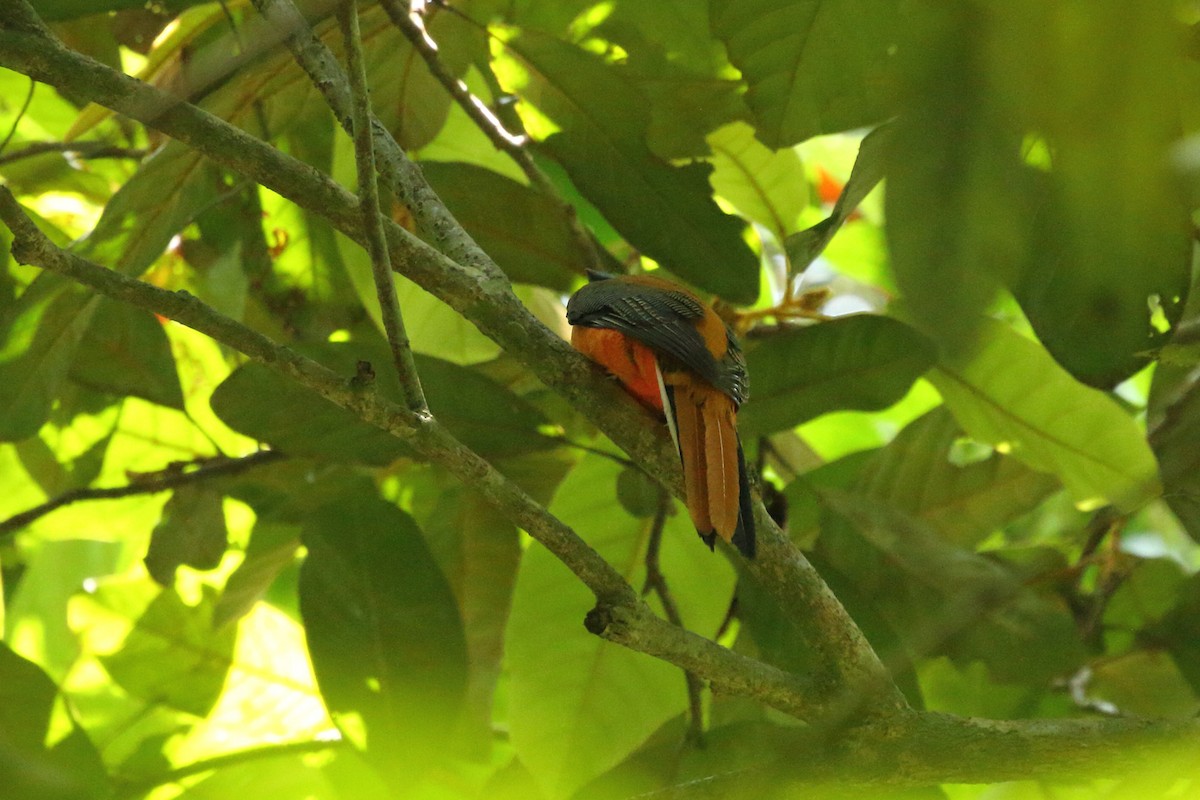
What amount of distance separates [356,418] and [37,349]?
54 cm

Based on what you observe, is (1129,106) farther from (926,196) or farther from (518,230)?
(518,230)

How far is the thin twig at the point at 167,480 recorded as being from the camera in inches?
87.1

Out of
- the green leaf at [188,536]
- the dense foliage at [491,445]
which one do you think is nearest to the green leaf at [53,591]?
the dense foliage at [491,445]

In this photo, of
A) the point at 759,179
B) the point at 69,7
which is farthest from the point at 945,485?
the point at 69,7

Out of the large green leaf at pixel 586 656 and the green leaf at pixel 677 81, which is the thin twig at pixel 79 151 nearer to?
the green leaf at pixel 677 81

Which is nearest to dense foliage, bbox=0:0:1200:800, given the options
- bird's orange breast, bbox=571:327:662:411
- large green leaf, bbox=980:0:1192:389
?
bird's orange breast, bbox=571:327:662:411

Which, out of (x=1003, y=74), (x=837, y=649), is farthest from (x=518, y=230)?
(x=1003, y=74)

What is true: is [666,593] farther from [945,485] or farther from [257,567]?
[257,567]

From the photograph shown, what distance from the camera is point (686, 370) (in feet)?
6.10

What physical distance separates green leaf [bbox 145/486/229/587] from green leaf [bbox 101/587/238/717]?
0.17m

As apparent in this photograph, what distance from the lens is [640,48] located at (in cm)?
203

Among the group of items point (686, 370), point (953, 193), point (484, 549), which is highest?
point (686, 370)

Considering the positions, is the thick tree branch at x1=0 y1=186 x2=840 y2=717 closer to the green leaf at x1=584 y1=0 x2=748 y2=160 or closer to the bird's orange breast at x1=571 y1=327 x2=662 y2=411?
the bird's orange breast at x1=571 y1=327 x2=662 y2=411

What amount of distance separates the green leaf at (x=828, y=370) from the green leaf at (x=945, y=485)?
425 mm
